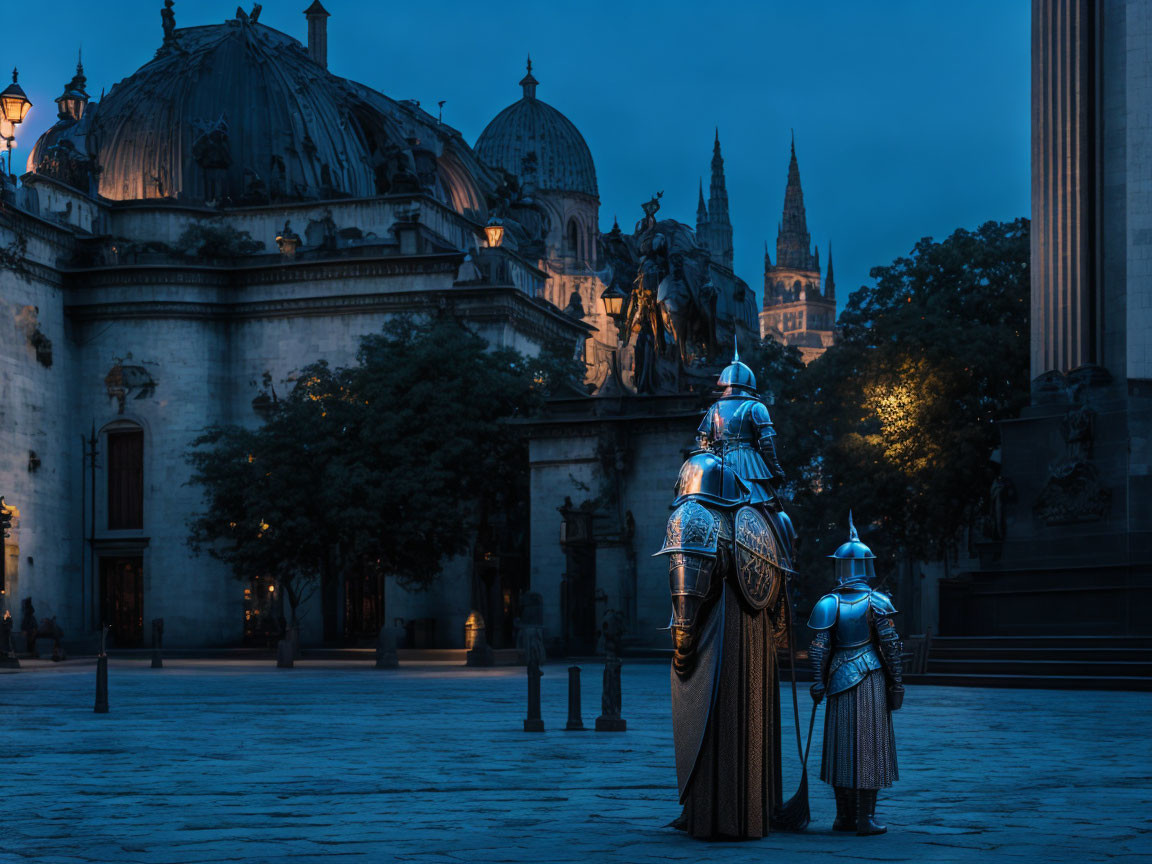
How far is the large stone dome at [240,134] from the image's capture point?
209 ft

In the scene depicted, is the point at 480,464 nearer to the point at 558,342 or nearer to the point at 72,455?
the point at 558,342

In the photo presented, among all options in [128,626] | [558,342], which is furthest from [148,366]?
[558,342]

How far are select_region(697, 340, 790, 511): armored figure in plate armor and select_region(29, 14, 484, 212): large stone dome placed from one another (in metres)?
52.1

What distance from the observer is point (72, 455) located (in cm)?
5844

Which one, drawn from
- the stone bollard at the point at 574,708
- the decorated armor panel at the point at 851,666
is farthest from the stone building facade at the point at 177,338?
the decorated armor panel at the point at 851,666

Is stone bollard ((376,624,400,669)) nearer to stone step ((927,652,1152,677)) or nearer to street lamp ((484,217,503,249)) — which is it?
stone step ((927,652,1152,677))

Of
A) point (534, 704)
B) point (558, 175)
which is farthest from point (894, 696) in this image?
point (558, 175)

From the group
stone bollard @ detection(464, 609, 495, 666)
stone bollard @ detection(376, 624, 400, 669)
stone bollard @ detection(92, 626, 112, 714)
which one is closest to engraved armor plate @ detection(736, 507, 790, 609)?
stone bollard @ detection(92, 626, 112, 714)

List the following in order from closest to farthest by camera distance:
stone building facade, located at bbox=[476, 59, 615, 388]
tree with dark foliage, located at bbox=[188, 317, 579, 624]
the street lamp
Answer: tree with dark foliage, located at bbox=[188, 317, 579, 624], the street lamp, stone building facade, located at bbox=[476, 59, 615, 388]

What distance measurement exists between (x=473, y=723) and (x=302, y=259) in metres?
40.5

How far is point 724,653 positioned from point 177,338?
166 ft

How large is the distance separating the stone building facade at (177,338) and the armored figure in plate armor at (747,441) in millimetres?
42229

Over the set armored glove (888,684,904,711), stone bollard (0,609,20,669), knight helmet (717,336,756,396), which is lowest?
stone bollard (0,609,20,669)

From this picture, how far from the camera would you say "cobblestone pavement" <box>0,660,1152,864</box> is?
31.1 ft
